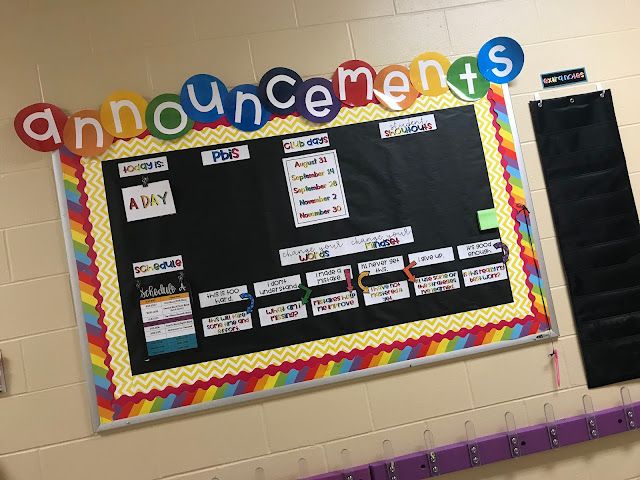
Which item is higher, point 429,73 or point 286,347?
point 429,73

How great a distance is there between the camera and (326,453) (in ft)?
8.36

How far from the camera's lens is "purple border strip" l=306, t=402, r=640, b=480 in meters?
2.50

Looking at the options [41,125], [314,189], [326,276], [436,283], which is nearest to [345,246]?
[326,276]

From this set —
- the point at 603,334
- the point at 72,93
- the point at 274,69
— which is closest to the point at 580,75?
the point at 603,334

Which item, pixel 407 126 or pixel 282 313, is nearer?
pixel 282 313

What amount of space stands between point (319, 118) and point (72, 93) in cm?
91

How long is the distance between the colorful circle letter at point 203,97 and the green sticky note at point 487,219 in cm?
105

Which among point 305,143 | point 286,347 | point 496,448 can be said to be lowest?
point 496,448

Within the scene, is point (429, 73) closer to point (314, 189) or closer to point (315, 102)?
point (315, 102)

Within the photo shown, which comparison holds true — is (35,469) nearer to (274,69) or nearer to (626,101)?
(274,69)

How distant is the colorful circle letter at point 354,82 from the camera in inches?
104

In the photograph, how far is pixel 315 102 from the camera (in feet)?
8.65

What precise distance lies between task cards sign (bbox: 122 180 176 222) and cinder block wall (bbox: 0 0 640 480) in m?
0.27

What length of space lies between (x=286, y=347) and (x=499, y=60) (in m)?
1.36
